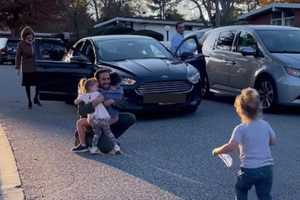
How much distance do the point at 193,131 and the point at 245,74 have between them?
3104mm

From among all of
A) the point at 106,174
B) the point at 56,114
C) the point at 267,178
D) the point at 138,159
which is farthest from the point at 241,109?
the point at 56,114

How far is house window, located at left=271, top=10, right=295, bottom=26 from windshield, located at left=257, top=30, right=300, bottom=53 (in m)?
22.6

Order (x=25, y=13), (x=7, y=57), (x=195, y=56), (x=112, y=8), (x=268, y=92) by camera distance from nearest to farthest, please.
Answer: (x=268, y=92) → (x=195, y=56) → (x=7, y=57) → (x=25, y=13) → (x=112, y=8)

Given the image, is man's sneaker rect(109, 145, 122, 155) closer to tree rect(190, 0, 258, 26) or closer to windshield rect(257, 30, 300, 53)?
windshield rect(257, 30, 300, 53)

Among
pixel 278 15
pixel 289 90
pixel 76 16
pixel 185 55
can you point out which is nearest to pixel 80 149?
pixel 289 90

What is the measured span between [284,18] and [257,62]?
24497 mm

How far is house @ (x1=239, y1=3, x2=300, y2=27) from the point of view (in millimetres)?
33875

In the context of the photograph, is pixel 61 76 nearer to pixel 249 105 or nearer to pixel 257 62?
pixel 257 62

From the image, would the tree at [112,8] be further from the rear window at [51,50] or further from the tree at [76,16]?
the rear window at [51,50]

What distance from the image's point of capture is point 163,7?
82.2 metres

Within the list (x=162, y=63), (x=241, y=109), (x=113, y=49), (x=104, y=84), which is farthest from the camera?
(x=113, y=49)

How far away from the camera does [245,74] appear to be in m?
12.2

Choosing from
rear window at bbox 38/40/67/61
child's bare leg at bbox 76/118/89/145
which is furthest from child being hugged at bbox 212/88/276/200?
rear window at bbox 38/40/67/61

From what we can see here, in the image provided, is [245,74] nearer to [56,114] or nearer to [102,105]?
[56,114]
